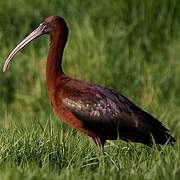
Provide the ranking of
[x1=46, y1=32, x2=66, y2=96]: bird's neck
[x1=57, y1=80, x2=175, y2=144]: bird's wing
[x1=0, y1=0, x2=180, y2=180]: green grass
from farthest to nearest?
[x1=0, y1=0, x2=180, y2=180]: green grass < [x1=46, y1=32, x2=66, y2=96]: bird's neck < [x1=57, y1=80, x2=175, y2=144]: bird's wing

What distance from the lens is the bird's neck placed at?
26.2ft

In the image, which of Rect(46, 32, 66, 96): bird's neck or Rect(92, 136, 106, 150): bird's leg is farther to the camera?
Rect(46, 32, 66, 96): bird's neck

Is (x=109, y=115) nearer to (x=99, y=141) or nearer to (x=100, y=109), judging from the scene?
(x=100, y=109)

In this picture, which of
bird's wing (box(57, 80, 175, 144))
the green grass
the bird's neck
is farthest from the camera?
the green grass

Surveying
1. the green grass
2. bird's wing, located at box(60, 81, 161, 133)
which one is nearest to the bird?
bird's wing, located at box(60, 81, 161, 133)

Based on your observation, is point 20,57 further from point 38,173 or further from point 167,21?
point 38,173

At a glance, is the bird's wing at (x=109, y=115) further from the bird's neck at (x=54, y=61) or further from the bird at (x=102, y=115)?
the bird's neck at (x=54, y=61)

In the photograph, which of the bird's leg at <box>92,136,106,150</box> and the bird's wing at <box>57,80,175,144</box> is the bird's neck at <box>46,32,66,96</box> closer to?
the bird's wing at <box>57,80,175,144</box>

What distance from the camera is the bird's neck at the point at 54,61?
8.00 metres

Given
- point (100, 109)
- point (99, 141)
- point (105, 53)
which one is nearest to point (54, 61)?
point (100, 109)

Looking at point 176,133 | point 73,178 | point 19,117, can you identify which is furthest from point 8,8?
point 73,178

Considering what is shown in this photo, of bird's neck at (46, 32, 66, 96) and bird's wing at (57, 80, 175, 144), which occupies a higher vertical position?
bird's neck at (46, 32, 66, 96)

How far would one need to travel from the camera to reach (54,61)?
323 inches

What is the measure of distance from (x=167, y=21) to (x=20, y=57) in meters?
1.82
